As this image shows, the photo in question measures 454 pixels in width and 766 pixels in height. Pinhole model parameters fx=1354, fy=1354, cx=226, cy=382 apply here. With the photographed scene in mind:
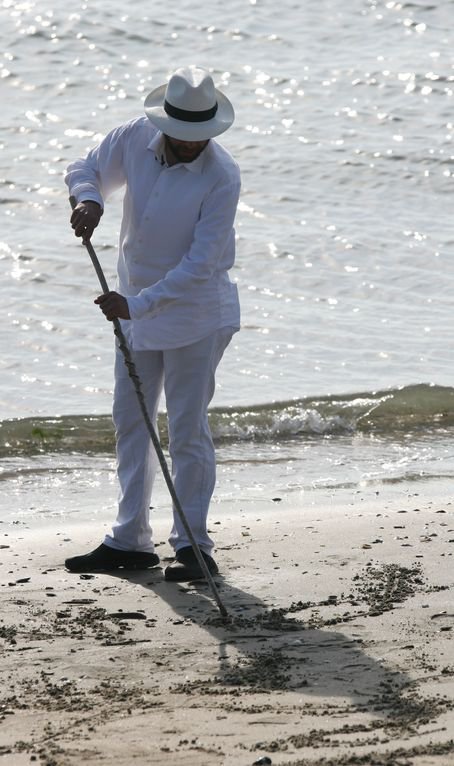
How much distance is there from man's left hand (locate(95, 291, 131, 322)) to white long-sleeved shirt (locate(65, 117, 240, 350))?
0.04 meters

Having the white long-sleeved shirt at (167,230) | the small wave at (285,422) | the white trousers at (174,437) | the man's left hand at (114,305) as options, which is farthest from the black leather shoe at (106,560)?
the small wave at (285,422)

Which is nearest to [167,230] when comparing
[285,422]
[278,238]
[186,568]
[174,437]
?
[174,437]

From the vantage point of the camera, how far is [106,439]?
336 inches

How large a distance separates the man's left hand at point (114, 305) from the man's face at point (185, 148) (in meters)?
0.62

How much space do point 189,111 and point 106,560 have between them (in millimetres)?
1840

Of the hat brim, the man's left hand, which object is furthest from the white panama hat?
the man's left hand

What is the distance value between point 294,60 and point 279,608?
50.8 ft

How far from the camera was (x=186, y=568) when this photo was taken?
5.36 meters

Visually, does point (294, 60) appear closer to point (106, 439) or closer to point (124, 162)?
point (106, 439)

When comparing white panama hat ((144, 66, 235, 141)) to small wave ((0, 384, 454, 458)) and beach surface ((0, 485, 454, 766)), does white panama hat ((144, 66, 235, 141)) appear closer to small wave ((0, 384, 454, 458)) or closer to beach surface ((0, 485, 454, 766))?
beach surface ((0, 485, 454, 766))

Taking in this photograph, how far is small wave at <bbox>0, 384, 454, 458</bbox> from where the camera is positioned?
8453 mm

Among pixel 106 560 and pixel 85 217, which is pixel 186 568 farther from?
pixel 85 217

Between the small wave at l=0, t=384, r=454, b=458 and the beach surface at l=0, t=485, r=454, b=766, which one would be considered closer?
the beach surface at l=0, t=485, r=454, b=766

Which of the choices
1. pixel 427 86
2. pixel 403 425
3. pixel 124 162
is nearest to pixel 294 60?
pixel 427 86
